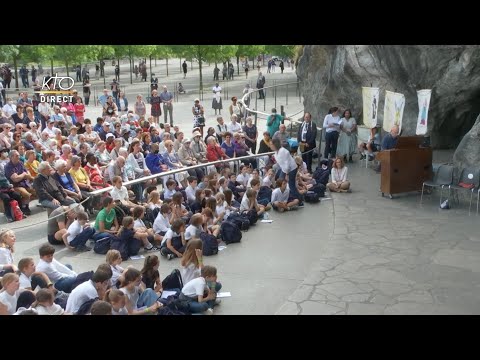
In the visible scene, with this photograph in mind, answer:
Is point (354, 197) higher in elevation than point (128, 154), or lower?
lower

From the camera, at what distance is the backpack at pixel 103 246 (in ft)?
A: 36.9

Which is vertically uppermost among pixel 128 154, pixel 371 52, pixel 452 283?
pixel 371 52

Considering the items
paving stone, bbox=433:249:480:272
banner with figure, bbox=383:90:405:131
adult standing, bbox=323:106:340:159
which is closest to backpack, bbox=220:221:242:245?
paving stone, bbox=433:249:480:272

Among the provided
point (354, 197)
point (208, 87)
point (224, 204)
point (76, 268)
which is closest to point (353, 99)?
point (354, 197)

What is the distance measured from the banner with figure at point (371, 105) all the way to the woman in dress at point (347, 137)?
544 millimetres

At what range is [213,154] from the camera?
16.7 m

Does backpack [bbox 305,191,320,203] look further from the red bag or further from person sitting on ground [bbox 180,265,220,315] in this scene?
person sitting on ground [bbox 180,265,220,315]

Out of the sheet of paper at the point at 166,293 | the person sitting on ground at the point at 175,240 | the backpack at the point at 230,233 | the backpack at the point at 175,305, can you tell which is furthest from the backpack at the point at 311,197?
the backpack at the point at 175,305

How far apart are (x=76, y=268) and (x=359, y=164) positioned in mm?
10812

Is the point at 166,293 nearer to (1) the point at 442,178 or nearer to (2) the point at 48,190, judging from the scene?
(2) the point at 48,190

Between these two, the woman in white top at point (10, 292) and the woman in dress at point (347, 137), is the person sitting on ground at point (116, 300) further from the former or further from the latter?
the woman in dress at point (347, 137)

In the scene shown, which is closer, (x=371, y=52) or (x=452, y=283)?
(x=452, y=283)

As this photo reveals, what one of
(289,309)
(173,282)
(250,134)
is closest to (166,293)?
(173,282)

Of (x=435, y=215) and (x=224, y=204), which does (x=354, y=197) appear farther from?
(x=224, y=204)
